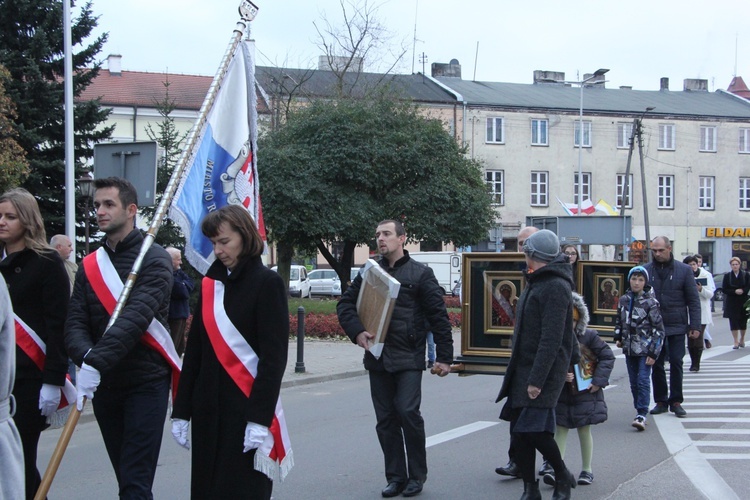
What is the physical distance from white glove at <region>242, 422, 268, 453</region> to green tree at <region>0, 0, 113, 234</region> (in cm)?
1842

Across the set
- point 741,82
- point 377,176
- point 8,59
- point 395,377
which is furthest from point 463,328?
point 741,82

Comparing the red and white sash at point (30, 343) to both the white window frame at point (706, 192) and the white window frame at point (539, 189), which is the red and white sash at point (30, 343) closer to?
the white window frame at point (539, 189)

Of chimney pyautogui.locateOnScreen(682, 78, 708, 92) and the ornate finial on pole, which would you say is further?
chimney pyautogui.locateOnScreen(682, 78, 708, 92)

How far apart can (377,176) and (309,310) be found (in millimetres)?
4532

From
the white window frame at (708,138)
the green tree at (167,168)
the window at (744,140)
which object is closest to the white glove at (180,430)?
the green tree at (167,168)

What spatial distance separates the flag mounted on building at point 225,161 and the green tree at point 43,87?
16221mm

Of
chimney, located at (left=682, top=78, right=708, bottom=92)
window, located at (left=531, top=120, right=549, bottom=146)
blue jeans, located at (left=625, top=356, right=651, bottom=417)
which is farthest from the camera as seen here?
chimney, located at (left=682, top=78, right=708, bottom=92)

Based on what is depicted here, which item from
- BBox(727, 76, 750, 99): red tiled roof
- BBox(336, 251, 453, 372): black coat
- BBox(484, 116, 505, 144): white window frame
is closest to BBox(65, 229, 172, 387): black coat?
BBox(336, 251, 453, 372): black coat

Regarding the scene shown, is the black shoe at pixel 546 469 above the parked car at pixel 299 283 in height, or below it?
above

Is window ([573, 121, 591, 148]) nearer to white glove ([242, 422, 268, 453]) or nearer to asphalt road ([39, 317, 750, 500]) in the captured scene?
asphalt road ([39, 317, 750, 500])

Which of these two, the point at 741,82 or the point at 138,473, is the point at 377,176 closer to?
the point at 138,473

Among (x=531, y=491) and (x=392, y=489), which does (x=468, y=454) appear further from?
(x=531, y=491)

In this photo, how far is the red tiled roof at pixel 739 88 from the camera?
2753 inches

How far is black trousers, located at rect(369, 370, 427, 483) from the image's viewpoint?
21.2 ft
